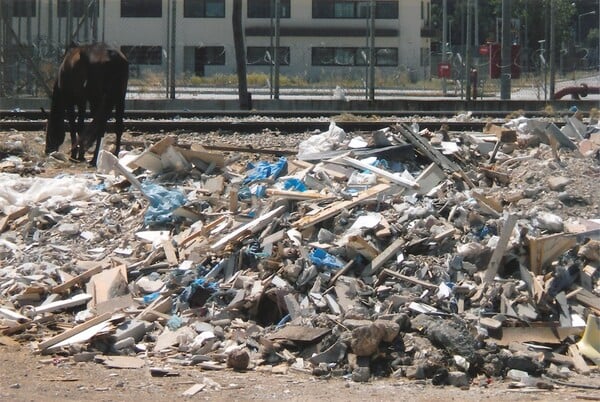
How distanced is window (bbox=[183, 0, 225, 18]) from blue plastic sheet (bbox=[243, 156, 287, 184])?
25493 mm

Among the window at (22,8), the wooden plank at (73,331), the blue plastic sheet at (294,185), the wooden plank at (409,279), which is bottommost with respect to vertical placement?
the wooden plank at (73,331)

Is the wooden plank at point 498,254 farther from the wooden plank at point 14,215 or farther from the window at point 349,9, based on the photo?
the window at point 349,9

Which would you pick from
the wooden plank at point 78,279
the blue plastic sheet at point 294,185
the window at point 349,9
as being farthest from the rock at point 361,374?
the window at point 349,9

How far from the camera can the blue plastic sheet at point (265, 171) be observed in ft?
36.5

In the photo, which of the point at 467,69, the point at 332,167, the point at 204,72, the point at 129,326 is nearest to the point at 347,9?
the point at 204,72

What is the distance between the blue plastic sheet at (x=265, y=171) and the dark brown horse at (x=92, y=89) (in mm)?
4377

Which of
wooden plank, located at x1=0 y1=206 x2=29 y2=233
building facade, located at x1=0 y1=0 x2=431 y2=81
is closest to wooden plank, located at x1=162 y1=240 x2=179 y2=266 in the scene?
wooden plank, located at x1=0 y1=206 x2=29 y2=233

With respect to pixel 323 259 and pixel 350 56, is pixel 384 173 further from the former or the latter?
pixel 350 56

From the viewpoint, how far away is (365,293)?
28.7 feet

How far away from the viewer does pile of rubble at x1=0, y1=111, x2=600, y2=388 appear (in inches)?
319

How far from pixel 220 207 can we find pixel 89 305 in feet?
6.36

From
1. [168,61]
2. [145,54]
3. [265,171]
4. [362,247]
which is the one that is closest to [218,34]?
[145,54]

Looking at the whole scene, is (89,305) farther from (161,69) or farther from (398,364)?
(161,69)

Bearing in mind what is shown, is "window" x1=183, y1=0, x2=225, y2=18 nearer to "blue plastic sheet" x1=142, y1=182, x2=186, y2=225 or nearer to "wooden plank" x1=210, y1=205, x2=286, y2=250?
"blue plastic sheet" x1=142, y1=182, x2=186, y2=225
